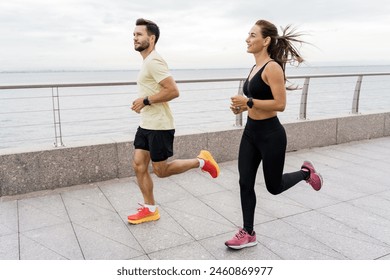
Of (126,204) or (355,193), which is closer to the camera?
(126,204)

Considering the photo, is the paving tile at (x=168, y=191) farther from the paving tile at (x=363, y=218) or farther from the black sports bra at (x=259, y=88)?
the black sports bra at (x=259, y=88)

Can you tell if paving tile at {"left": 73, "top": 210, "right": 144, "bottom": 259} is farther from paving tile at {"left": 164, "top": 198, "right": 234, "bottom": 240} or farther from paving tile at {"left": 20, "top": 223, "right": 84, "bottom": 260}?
paving tile at {"left": 164, "top": 198, "right": 234, "bottom": 240}

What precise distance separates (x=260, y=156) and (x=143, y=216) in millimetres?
1416

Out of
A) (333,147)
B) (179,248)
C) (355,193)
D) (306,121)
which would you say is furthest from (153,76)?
(333,147)

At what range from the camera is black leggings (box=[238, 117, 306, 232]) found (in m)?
3.09

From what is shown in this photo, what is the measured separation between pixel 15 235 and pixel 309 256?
2.77m

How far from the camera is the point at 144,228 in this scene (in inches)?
144

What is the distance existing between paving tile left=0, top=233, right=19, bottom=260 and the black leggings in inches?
81.4

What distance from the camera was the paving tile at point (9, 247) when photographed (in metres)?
3.12

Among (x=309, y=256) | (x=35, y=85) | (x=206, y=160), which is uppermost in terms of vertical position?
(x=35, y=85)

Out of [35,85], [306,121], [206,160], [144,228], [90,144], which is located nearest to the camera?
[144,228]

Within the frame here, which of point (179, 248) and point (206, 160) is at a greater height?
point (206, 160)

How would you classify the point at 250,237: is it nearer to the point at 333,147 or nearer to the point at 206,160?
the point at 206,160
